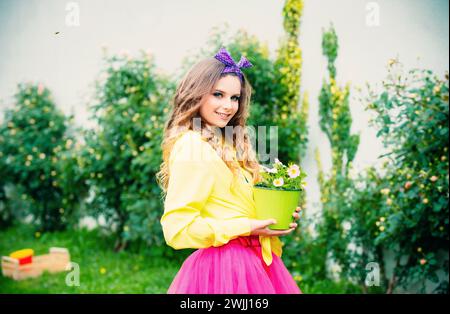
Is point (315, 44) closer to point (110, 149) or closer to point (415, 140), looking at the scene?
point (415, 140)

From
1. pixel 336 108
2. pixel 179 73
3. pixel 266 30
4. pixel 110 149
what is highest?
pixel 266 30

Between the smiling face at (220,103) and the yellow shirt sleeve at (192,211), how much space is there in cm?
25

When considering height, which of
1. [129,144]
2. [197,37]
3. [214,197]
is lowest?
[214,197]

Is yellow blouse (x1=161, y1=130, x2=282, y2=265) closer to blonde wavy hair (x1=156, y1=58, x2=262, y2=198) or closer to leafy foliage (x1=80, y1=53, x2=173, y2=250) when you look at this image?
blonde wavy hair (x1=156, y1=58, x2=262, y2=198)

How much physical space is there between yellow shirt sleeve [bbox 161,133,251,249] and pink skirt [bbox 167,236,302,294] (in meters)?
0.12

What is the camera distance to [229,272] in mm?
1700

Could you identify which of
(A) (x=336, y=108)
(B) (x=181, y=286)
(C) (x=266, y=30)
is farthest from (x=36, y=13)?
(B) (x=181, y=286)

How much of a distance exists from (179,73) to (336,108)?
141 cm

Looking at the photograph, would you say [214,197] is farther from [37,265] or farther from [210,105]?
[37,265]

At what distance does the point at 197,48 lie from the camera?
428 centimetres

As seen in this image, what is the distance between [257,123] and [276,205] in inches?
96.0

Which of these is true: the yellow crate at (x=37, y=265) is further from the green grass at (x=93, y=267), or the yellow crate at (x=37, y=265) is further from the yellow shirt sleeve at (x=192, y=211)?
the yellow shirt sleeve at (x=192, y=211)

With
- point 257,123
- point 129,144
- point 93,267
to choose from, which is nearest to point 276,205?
point 257,123

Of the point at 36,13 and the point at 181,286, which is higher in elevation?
the point at 36,13
